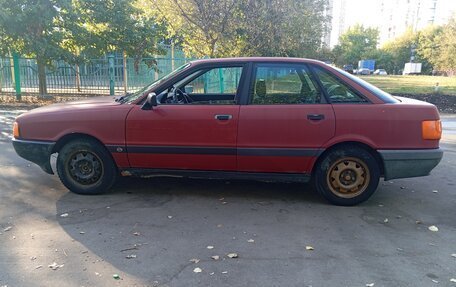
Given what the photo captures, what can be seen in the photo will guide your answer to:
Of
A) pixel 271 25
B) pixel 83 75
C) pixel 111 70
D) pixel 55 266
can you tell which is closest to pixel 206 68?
pixel 55 266

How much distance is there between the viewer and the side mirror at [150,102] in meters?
4.74

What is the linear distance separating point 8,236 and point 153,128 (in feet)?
6.16

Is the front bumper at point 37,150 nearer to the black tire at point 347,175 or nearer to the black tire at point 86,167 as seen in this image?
the black tire at point 86,167

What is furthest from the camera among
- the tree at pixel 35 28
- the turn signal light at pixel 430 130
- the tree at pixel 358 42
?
the tree at pixel 358 42

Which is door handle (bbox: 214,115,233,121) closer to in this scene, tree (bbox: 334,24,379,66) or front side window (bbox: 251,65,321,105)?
front side window (bbox: 251,65,321,105)

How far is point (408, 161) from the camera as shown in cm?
469

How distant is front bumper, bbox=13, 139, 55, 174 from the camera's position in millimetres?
5020

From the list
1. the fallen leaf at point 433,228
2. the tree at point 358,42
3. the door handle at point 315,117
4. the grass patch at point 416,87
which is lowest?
the fallen leaf at point 433,228

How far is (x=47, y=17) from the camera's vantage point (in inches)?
531

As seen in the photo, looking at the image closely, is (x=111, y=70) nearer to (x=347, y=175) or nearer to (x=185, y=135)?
(x=185, y=135)

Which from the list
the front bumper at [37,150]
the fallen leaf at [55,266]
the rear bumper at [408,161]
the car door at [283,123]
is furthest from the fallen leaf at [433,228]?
the front bumper at [37,150]

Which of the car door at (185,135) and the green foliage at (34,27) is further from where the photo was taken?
the green foliage at (34,27)

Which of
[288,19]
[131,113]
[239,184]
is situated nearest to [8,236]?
[131,113]

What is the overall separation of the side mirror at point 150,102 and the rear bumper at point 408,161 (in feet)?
8.76
